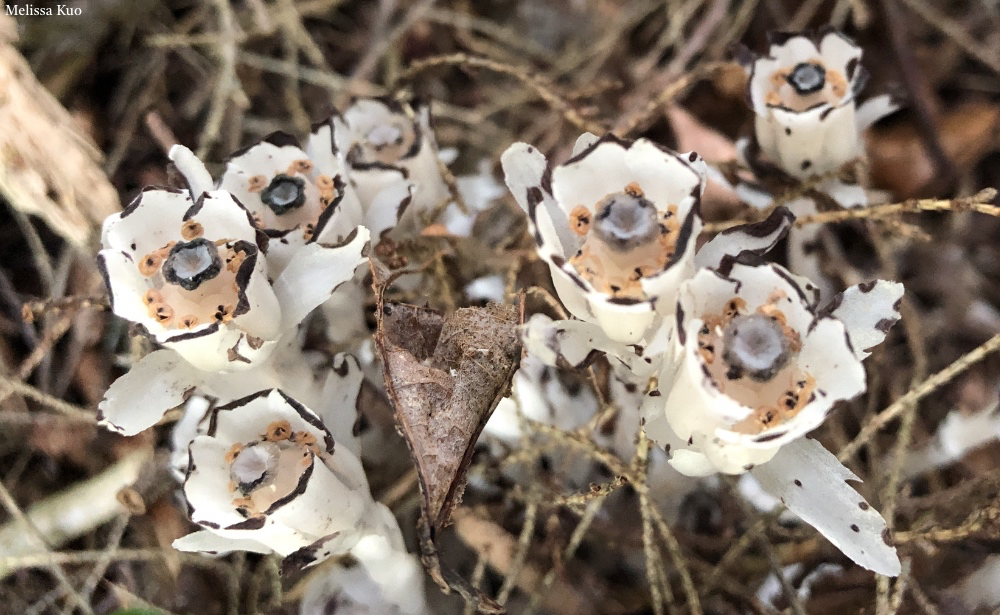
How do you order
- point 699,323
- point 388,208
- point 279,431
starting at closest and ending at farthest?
point 699,323 → point 279,431 → point 388,208

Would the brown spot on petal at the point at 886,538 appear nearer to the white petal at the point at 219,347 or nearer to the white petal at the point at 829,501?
the white petal at the point at 829,501

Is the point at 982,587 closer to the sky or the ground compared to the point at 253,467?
closer to the ground

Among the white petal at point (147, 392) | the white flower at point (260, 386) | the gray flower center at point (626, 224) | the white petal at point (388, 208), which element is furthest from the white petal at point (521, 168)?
the white petal at point (147, 392)

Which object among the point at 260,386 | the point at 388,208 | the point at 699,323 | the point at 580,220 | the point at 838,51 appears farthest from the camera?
the point at 838,51

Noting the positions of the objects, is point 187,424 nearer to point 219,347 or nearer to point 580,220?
point 219,347

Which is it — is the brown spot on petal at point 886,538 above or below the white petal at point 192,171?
below

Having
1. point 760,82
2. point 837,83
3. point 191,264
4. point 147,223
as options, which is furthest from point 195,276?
point 837,83

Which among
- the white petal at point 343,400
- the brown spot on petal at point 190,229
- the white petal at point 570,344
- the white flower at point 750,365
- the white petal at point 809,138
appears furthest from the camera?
the white petal at point 809,138

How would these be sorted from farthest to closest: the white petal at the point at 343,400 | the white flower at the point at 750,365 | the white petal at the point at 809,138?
the white petal at the point at 809,138 < the white petal at the point at 343,400 < the white flower at the point at 750,365
